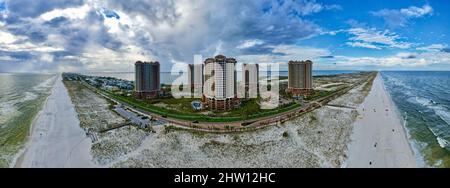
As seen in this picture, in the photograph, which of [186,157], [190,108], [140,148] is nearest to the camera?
[186,157]

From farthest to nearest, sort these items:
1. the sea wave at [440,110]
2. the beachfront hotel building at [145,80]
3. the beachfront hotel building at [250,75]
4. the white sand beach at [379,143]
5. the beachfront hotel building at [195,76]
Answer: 1. the beachfront hotel building at [195,76]
2. the beachfront hotel building at [250,75]
3. the beachfront hotel building at [145,80]
4. the sea wave at [440,110]
5. the white sand beach at [379,143]

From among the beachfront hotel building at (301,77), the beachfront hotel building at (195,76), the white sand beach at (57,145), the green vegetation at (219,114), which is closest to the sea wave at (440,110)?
the green vegetation at (219,114)

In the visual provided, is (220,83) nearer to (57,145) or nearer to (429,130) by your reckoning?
(57,145)

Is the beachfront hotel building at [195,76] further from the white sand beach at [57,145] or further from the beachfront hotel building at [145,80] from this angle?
the white sand beach at [57,145]
